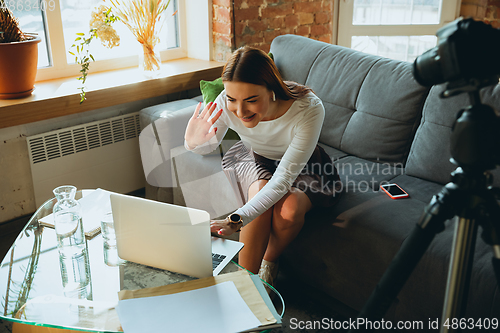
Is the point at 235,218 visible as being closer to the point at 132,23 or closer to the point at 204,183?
the point at 204,183

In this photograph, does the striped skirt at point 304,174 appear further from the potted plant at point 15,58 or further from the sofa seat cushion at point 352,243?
the potted plant at point 15,58

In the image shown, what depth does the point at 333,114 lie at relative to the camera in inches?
85.1

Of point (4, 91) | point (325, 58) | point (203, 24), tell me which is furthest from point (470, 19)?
point (203, 24)

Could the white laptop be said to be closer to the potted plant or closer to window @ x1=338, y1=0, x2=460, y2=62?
the potted plant

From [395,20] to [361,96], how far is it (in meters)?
1.47

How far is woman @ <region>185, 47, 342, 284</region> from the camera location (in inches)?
59.0

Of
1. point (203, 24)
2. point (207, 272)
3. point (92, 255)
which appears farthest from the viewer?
point (203, 24)

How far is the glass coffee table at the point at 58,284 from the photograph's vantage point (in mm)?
982

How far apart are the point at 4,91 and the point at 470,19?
2038 millimetres

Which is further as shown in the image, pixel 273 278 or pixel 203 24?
pixel 203 24

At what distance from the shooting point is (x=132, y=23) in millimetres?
2402

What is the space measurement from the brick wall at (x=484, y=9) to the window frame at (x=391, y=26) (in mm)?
96

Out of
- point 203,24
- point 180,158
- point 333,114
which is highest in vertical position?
point 203,24

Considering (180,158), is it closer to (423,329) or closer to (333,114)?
(333,114)
